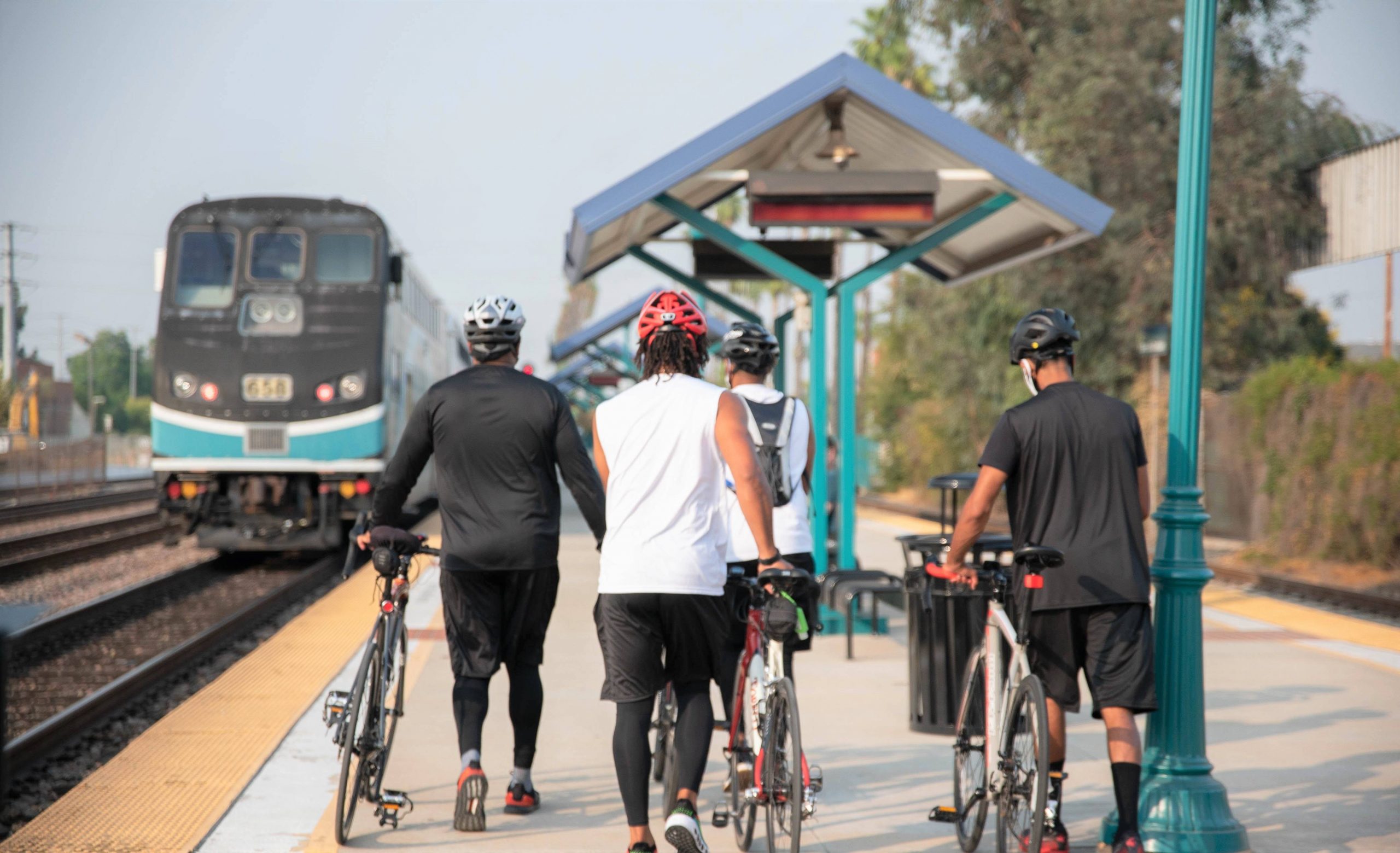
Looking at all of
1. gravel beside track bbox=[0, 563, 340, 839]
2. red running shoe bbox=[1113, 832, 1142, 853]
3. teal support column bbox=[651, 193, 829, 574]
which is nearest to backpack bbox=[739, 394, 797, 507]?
red running shoe bbox=[1113, 832, 1142, 853]

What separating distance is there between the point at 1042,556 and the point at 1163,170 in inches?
753

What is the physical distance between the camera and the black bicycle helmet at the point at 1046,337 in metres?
4.84

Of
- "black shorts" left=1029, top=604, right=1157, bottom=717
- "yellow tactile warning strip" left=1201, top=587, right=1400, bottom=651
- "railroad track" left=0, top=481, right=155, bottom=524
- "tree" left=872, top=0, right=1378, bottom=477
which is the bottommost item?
"yellow tactile warning strip" left=1201, top=587, right=1400, bottom=651

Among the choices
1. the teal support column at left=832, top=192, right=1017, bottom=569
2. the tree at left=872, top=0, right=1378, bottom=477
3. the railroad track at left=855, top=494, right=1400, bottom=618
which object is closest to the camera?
the teal support column at left=832, top=192, right=1017, bottom=569

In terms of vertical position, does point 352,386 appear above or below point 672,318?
above

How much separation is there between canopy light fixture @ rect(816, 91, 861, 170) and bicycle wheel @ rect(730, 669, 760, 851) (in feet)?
19.6

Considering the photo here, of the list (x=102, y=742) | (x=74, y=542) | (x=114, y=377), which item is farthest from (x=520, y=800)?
(x=114, y=377)

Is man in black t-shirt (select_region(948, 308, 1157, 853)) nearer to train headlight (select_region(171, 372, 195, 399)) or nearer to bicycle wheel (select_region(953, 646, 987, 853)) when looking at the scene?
bicycle wheel (select_region(953, 646, 987, 853))

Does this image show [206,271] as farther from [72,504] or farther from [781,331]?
[72,504]

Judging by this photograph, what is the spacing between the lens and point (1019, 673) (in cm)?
459

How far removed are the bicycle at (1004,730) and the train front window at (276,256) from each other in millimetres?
12443

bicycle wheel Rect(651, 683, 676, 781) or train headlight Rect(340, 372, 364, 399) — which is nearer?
bicycle wheel Rect(651, 683, 676, 781)

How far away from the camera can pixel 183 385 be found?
15070 millimetres

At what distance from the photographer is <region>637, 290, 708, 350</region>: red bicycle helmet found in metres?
4.66
